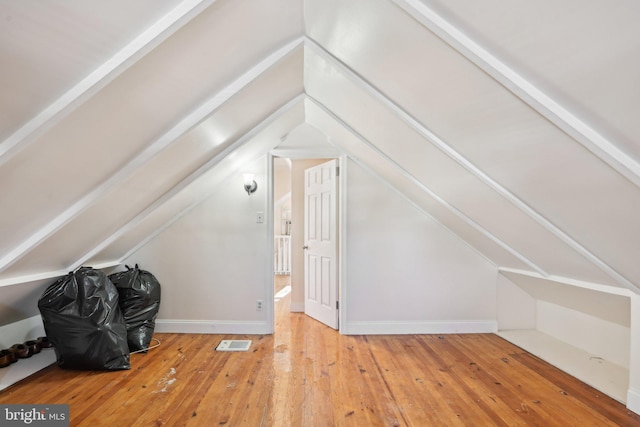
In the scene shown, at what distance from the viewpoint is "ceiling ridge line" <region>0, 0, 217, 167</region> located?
117 centimetres

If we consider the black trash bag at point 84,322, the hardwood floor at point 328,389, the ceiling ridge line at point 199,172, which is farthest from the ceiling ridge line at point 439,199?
the black trash bag at point 84,322

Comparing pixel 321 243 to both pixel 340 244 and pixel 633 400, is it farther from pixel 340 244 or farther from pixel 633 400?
pixel 633 400

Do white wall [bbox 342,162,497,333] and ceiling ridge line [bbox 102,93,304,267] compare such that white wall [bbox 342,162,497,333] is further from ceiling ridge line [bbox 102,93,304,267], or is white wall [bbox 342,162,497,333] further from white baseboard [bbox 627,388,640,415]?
white baseboard [bbox 627,388,640,415]

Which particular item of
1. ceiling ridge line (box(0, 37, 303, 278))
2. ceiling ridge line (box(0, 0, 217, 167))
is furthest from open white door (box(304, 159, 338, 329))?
ceiling ridge line (box(0, 0, 217, 167))

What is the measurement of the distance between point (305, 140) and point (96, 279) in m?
2.33

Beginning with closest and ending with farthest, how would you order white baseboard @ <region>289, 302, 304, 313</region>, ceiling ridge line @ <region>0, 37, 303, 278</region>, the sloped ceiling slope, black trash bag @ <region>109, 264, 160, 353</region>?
the sloped ceiling slope
ceiling ridge line @ <region>0, 37, 303, 278</region>
black trash bag @ <region>109, 264, 160, 353</region>
white baseboard @ <region>289, 302, 304, 313</region>

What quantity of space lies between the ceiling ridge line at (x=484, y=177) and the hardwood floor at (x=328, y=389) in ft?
3.12

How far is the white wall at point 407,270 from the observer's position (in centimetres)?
348

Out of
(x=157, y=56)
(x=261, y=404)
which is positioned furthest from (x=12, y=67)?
(x=261, y=404)

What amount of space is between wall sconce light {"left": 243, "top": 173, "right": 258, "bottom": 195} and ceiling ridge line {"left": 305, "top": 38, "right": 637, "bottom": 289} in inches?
69.2

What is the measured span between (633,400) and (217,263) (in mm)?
3497

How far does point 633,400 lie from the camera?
6.71 feet

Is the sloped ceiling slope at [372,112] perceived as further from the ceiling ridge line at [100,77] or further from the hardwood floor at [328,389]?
the hardwood floor at [328,389]

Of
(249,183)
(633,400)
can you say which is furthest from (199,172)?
(633,400)
